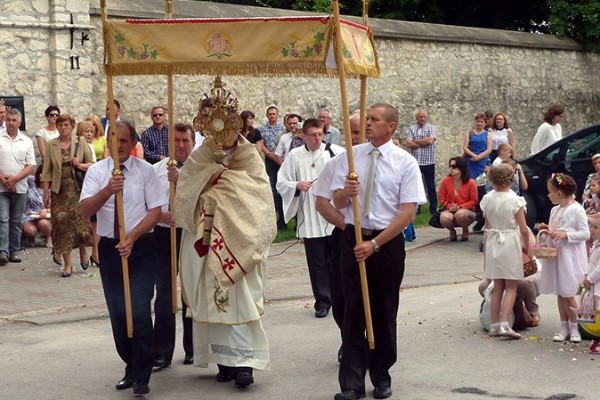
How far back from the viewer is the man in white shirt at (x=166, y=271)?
924 cm

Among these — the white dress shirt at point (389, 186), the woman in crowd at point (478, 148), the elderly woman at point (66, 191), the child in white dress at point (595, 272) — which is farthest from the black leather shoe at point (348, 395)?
the woman in crowd at point (478, 148)

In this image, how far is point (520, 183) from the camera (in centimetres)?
1823

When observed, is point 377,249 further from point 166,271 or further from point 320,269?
point 320,269

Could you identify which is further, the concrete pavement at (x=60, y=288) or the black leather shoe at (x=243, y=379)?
the concrete pavement at (x=60, y=288)

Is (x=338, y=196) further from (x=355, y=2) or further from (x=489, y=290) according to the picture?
(x=355, y=2)

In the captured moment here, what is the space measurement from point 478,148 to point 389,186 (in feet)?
42.6

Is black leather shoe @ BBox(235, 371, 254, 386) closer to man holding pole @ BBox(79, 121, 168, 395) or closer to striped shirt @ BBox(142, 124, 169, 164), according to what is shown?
man holding pole @ BBox(79, 121, 168, 395)

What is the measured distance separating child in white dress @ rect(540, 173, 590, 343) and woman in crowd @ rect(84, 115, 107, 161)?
6.69 metres

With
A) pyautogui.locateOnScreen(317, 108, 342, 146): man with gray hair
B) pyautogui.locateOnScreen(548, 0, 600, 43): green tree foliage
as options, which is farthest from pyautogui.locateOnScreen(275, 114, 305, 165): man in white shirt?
pyautogui.locateOnScreen(548, 0, 600, 43): green tree foliage

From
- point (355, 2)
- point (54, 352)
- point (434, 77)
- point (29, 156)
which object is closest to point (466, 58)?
point (434, 77)

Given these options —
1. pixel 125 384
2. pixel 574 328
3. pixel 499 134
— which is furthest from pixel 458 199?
Answer: pixel 125 384

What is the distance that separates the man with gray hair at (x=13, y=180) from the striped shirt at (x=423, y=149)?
8.02m

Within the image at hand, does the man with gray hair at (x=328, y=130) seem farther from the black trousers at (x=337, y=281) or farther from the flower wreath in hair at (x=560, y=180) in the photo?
the black trousers at (x=337, y=281)

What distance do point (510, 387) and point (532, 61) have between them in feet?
64.8
